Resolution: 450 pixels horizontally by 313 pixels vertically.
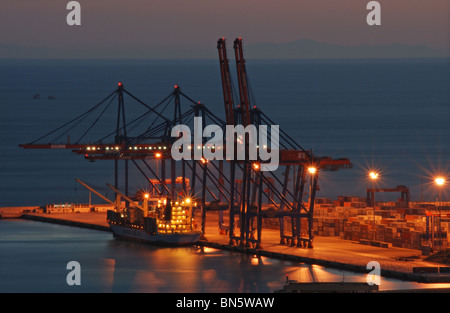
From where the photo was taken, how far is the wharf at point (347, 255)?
51.7 m

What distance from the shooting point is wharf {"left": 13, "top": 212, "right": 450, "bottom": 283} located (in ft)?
170

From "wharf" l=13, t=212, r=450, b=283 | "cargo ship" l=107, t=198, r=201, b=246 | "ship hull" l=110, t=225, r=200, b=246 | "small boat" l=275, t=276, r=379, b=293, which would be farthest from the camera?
"cargo ship" l=107, t=198, r=201, b=246

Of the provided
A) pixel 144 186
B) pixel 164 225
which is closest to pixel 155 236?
pixel 164 225

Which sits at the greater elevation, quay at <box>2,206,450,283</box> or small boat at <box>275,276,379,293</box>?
quay at <box>2,206,450,283</box>

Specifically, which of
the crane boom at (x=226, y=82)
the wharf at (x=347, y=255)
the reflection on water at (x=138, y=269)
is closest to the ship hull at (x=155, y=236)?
the reflection on water at (x=138, y=269)

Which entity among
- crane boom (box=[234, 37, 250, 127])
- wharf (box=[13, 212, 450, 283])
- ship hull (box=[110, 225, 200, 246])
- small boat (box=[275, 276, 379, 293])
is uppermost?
crane boom (box=[234, 37, 250, 127])

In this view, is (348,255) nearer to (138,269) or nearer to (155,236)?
(138,269)

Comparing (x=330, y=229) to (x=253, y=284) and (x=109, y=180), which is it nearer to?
(x=253, y=284)

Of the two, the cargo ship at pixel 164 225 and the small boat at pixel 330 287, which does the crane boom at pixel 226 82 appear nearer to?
the cargo ship at pixel 164 225

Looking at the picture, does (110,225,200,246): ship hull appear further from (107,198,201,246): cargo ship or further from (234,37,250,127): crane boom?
(234,37,250,127): crane boom

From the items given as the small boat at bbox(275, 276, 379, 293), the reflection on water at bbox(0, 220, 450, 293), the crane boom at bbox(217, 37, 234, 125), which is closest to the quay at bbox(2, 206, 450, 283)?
the reflection on water at bbox(0, 220, 450, 293)
